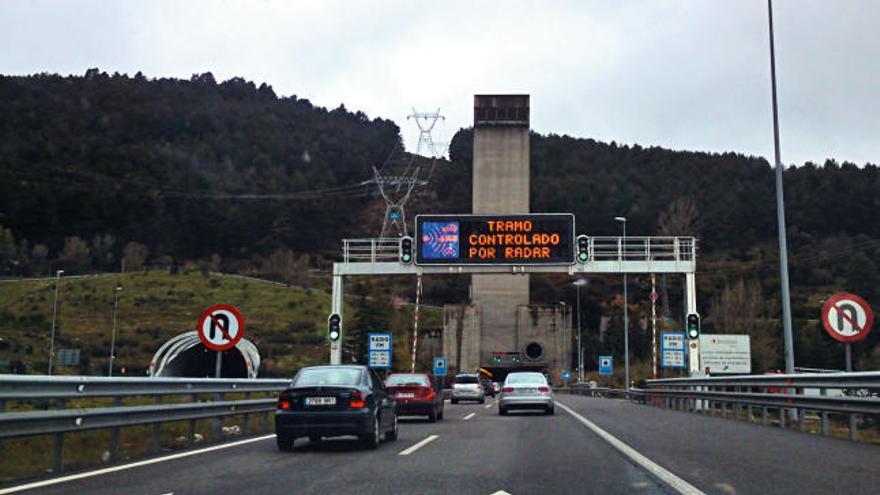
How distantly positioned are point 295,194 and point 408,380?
459 ft

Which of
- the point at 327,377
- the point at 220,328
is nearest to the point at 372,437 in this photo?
the point at 327,377

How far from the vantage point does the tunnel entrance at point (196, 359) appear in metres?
38.8

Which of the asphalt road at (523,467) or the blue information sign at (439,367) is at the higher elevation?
the blue information sign at (439,367)

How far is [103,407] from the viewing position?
12383 mm

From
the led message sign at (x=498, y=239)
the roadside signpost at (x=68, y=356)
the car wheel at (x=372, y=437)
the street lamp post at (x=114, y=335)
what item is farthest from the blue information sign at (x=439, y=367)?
the car wheel at (x=372, y=437)

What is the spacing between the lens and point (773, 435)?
1550 centimetres

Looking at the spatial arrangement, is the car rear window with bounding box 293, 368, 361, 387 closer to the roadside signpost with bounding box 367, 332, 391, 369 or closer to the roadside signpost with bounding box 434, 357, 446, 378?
the roadside signpost with bounding box 367, 332, 391, 369

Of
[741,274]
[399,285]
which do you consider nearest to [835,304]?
[741,274]

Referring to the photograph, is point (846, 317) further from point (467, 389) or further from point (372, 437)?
point (467, 389)

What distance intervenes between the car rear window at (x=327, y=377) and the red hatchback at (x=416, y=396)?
7.89 metres

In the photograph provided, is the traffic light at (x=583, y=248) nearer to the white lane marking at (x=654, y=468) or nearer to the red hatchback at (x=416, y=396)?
the red hatchback at (x=416, y=396)

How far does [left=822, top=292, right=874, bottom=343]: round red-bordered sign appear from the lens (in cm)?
1482

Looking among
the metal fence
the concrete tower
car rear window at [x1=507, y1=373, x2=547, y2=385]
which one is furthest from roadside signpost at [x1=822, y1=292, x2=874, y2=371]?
the concrete tower

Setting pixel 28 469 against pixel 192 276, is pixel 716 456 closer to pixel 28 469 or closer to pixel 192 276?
pixel 28 469
